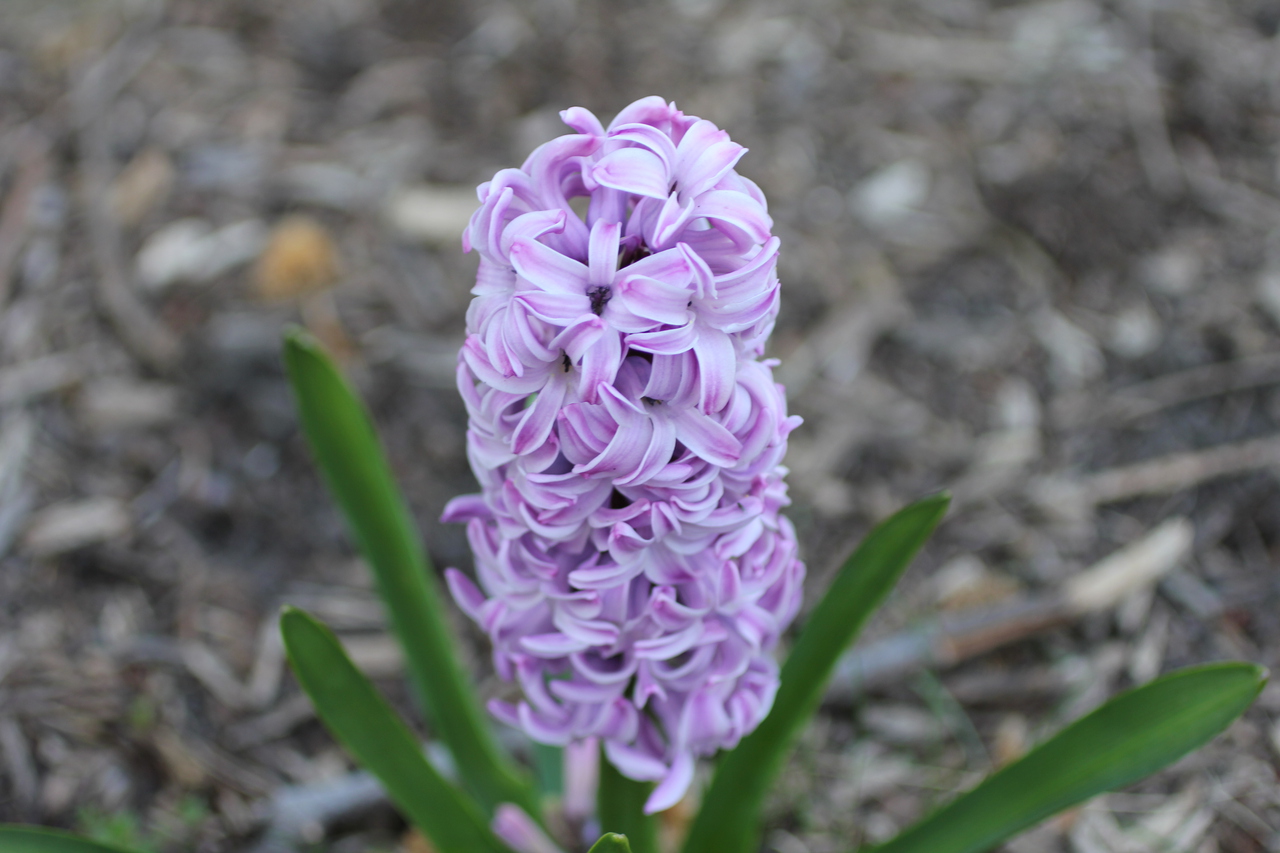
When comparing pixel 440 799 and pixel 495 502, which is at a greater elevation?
pixel 495 502

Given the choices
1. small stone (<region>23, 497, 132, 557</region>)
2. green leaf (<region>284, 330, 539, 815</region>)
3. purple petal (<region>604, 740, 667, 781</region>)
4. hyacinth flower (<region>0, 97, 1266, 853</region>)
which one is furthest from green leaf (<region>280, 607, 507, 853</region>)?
small stone (<region>23, 497, 132, 557</region>)

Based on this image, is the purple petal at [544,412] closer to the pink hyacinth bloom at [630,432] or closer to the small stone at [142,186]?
the pink hyacinth bloom at [630,432]

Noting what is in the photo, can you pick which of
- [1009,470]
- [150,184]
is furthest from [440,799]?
[150,184]

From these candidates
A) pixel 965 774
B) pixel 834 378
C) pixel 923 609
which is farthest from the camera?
pixel 834 378

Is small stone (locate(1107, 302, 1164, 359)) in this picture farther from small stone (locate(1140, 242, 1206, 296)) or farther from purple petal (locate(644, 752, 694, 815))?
purple petal (locate(644, 752, 694, 815))

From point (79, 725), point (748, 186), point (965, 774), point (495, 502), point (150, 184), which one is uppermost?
point (748, 186)

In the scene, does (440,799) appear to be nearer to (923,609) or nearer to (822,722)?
(822,722)

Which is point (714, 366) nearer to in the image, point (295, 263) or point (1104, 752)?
point (1104, 752)
